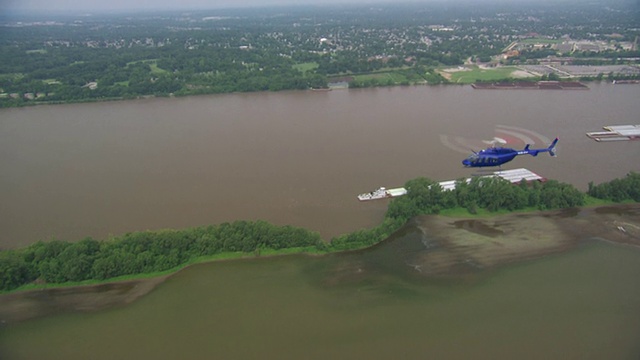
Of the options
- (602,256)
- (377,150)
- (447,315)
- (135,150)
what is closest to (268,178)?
(377,150)

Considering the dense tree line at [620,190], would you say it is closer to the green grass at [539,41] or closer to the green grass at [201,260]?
the green grass at [201,260]

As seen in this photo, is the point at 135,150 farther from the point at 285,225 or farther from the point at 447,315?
the point at 447,315

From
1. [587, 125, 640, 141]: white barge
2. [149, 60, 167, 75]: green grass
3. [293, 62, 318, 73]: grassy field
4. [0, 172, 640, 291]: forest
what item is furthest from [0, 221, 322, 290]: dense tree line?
[149, 60, 167, 75]: green grass

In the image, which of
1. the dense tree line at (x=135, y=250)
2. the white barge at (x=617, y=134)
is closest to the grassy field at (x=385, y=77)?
the white barge at (x=617, y=134)

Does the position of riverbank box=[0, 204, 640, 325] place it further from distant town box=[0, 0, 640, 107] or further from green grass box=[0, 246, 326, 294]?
distant town box=[0, 0, 640, 107]

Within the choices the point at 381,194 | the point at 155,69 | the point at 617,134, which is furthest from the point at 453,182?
the point at 155,69

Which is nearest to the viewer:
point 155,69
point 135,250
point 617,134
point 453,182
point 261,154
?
point 135,250

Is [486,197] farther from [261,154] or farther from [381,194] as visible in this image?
[261,154]
